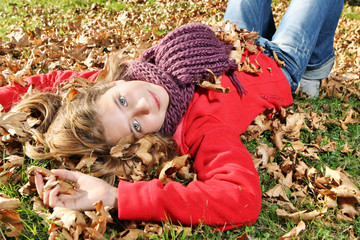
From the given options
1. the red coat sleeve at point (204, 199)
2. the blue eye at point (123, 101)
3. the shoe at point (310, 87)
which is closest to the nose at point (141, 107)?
the blue eye at point (123, 101)

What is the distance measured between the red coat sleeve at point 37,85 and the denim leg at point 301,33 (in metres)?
2.35

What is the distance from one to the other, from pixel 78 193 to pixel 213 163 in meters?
0.99

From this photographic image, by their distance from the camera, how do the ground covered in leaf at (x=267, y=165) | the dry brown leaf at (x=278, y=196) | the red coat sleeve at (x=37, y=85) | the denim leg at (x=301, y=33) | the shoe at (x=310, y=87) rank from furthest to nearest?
the shoe at (x=310, y=87), the denim leg at (x=301, y=33), the red coat sleeve at (x=37, y=85), the dry brown leaf at (x=278, y=196), the ground covered in leaf at (x=267, y=165)

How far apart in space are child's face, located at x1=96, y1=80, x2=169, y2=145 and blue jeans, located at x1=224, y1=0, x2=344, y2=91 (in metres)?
1.86

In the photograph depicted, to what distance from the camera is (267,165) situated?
8.19 feet

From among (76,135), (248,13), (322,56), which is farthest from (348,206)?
(248,13)

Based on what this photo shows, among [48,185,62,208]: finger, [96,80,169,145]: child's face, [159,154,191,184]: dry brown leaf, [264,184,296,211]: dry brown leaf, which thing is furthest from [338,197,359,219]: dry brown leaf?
[48,185,62,208]: finger

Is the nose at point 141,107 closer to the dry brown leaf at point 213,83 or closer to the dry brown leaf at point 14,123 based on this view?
the dry brown leaf at point 213,83

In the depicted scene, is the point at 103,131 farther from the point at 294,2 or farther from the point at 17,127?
the point at 294,2

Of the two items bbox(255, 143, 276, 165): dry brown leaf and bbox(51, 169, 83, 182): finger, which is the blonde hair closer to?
bbox(51, 169, 83, 182): finger

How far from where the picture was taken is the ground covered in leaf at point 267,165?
1723 millimetres

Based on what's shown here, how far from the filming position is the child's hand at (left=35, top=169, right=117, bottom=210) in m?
1.77

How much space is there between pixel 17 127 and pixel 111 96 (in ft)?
2.79

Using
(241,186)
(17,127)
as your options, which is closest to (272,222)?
(241,186)
